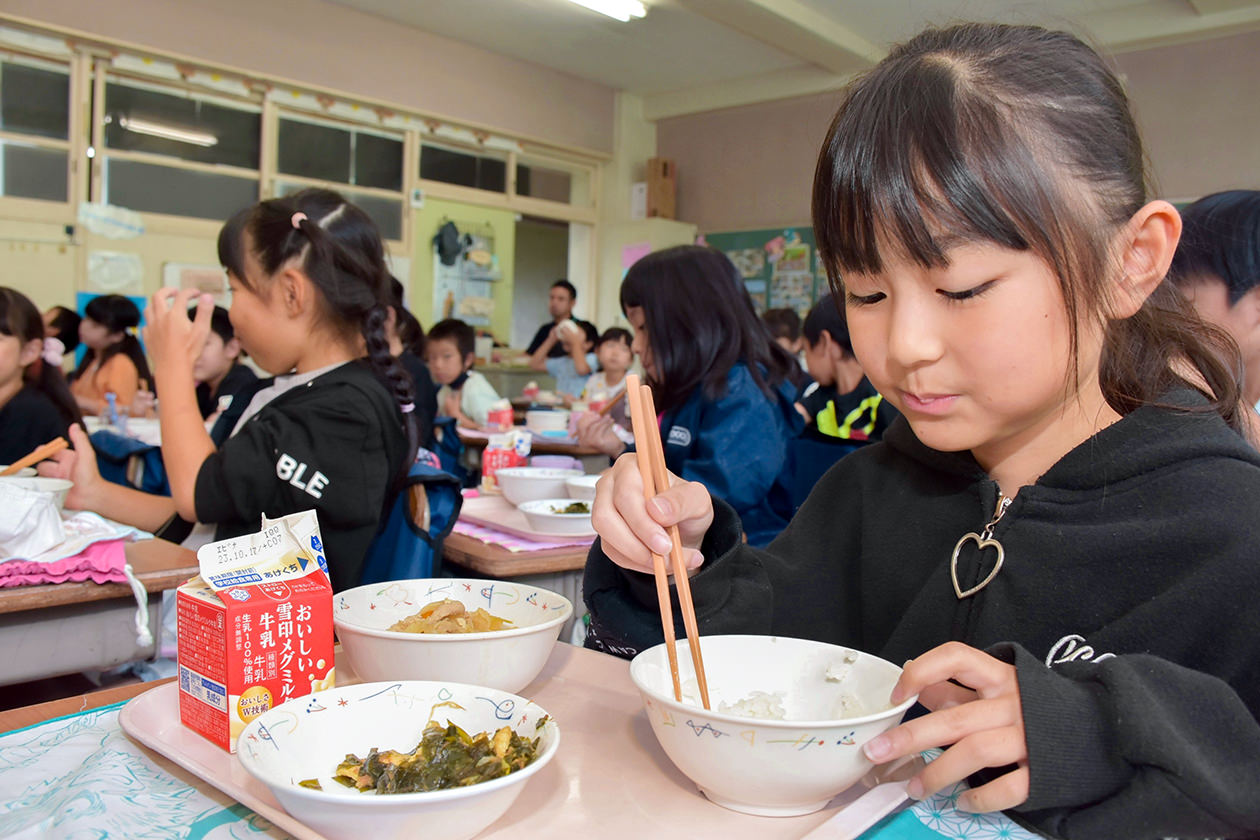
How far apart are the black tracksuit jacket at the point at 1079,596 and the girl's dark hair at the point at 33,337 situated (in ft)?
6.98

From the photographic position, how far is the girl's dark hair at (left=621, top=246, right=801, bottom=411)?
2.44 meters

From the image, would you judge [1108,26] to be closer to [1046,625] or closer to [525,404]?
[525,404]

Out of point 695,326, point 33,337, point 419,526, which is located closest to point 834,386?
point 695,326

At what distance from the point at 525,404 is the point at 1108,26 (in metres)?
4.45

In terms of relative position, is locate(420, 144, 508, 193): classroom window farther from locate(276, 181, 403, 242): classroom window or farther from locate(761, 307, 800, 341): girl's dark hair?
locate(761, 307, 800, 341): girl's dark hair

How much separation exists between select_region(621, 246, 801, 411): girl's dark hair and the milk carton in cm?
173

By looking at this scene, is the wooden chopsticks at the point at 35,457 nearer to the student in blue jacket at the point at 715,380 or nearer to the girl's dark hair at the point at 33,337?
the girl's dark hair at the point at 33,337

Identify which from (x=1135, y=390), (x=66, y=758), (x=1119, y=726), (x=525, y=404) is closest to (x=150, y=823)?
(x=66, y=758)

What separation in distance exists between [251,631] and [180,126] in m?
6.08

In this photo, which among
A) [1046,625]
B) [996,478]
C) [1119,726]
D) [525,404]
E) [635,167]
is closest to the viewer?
[1119,726]

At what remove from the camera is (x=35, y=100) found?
210 inches

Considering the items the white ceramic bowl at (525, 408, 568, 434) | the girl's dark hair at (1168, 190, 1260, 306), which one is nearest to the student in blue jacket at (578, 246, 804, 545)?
the girl's dark hair at (1168, 190, 1260, 306)

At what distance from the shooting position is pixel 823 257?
2.85 feet

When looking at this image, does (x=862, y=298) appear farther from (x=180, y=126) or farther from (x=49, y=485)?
(x=180, y=126)
